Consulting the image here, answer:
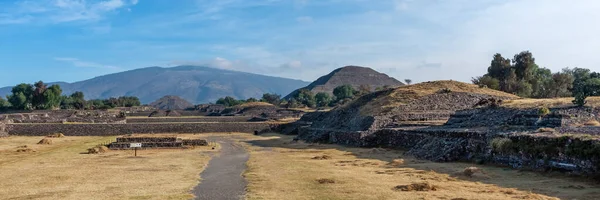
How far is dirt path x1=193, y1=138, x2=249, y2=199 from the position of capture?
17547 millimetres

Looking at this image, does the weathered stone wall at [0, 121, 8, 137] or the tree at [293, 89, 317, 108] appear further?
the tree at [293, 89, 317, 108]

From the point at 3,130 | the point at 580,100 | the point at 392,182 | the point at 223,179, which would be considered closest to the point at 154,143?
the point at 223,179

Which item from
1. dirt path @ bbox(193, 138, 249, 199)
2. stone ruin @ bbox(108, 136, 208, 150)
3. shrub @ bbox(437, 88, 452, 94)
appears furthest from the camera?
shrub @ bbox(437, 88, 452, 94)

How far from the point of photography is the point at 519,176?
2041 centimetres

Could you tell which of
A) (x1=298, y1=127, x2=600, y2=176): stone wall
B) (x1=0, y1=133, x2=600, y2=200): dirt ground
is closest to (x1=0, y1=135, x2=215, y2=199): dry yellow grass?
(x1=0, y1=133, x2=600, y2=200): dirt ground

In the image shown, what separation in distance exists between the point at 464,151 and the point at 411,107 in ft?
68.7

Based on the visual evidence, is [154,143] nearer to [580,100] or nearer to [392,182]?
[392,182]

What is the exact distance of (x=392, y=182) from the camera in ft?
64.2

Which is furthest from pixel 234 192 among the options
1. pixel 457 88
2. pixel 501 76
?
pixel 501 76

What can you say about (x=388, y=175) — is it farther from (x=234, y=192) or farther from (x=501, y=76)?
(x=501, y=76)

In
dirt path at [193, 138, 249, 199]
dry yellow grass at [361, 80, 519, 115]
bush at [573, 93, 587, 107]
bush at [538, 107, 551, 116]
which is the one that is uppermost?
dry yellow grass at [361, 80, 519, 115]

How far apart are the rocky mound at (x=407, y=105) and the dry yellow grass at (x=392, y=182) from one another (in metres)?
16.4

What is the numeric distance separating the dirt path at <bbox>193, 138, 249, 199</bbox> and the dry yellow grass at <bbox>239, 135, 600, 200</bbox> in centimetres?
50

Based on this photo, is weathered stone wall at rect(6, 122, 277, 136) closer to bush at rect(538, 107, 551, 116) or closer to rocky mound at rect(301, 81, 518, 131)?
rocky mound at rect(301, 81, 518, 131)
